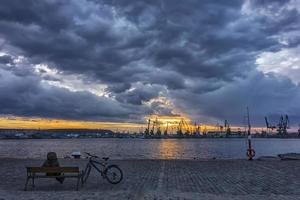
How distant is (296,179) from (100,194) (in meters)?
8.73

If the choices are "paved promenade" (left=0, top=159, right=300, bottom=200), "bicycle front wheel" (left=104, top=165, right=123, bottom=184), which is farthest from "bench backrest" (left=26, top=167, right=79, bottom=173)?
"bicycle front wheel" (left=104, top=165, right=123, bottom=184)

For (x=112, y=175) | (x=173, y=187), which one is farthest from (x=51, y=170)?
(x=173, y=187)

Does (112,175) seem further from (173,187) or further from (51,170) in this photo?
(173,187)

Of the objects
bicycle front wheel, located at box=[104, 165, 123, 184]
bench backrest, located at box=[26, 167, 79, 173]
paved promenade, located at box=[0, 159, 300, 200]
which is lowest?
paved promenade, located at box=[0, 159, 300, 200]

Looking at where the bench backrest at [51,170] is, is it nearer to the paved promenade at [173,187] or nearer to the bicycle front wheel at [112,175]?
the paved promenade at [173,187]

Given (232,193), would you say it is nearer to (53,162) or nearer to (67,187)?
(67,187)

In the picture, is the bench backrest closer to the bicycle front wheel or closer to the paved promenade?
the paved promenade

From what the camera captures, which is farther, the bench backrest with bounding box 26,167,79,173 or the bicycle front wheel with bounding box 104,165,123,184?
the bicycle front wheel with bounding box 104,165,123,184

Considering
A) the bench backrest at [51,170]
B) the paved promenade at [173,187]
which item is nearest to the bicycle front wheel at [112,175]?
the paved promenade at [173,187]

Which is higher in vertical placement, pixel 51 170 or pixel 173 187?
pixel 51 170

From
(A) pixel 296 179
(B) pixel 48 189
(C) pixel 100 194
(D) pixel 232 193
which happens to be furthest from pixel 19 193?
(A) pixel 296 179

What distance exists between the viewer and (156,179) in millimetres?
17531

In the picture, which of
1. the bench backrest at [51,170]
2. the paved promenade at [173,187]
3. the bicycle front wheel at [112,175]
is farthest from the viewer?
the bicycle front wheel at [112,175]

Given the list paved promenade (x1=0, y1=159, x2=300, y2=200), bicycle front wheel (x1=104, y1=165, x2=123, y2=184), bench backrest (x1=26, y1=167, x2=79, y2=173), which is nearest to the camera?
paved promenade (x1=0, y1=159, x2=300, y2=200)
